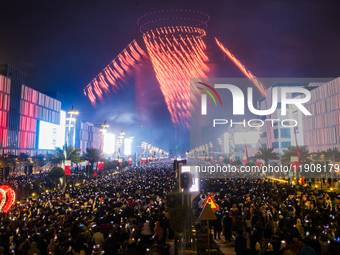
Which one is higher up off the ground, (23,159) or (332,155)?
(332,155)

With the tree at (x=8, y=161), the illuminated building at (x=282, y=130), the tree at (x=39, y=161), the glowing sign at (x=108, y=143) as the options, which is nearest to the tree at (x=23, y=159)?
the tree at (x=39, y=161)

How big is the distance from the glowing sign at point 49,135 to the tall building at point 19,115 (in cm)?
29

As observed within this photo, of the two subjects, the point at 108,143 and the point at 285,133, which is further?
the point at 108,143

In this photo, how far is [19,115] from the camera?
73188mm

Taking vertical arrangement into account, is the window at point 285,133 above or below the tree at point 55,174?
above

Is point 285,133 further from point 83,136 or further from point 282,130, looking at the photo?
point 83,136

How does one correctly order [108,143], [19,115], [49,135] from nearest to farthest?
1. [19,115]
2. [49,135]
3. [108,143]

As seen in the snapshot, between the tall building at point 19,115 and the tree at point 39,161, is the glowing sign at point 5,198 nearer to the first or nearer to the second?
the tall building at point 19,115

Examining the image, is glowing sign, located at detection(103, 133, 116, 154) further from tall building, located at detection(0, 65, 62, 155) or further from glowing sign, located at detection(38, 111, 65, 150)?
tall building, located at detection(0, 65, 62, 155)

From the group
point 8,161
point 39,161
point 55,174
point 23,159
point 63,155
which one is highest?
point 63,155

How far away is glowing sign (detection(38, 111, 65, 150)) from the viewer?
80062 mm

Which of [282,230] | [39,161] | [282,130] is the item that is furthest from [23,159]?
[282,130]

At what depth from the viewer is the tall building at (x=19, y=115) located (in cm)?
6731

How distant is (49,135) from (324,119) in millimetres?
73015
